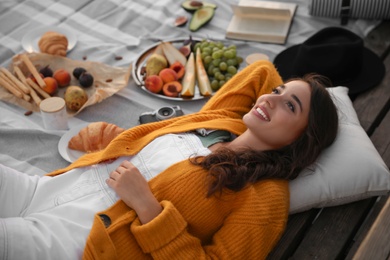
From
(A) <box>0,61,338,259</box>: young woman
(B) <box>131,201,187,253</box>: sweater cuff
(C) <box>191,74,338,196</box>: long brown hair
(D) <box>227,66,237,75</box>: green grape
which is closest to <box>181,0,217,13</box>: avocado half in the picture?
(D) <box>227,66,237,75</box>: green grape

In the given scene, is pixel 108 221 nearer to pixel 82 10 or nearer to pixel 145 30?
pixel 145 30

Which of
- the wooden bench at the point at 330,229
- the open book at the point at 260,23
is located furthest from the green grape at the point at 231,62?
the wooden bench at the point at 330,229

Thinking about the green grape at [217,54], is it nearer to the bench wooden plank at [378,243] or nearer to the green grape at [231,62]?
the green grape at [231,62]

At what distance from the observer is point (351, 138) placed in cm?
224

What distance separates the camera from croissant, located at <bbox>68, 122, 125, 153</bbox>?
268 centimetres

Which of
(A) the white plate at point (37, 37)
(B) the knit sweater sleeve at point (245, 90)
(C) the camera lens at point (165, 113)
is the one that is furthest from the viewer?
(A) the white plate at point (37, 37)

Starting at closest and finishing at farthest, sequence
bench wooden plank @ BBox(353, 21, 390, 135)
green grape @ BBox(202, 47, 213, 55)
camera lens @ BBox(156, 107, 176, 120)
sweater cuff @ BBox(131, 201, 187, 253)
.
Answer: sweater cuff @ BBox(131, 201, 187, 253) → bench wooden plank @ BBox(353, 21, 390, 135) → camera lens @ BBox(156, 107, 176, 120) → green grape @ BBox(202, 47, 213, 55)

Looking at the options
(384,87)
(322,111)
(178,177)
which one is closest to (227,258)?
(178,177)

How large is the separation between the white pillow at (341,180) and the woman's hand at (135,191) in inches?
21.2

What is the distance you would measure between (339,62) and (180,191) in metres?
1.19

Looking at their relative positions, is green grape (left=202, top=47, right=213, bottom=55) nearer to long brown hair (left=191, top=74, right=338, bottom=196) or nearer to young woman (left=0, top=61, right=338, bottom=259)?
young woman (left=0, top=61, right=338, bottom=259)

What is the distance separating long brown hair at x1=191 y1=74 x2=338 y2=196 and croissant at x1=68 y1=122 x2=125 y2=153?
2.48ft

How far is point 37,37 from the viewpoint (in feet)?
11.4

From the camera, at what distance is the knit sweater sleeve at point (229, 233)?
187cm
